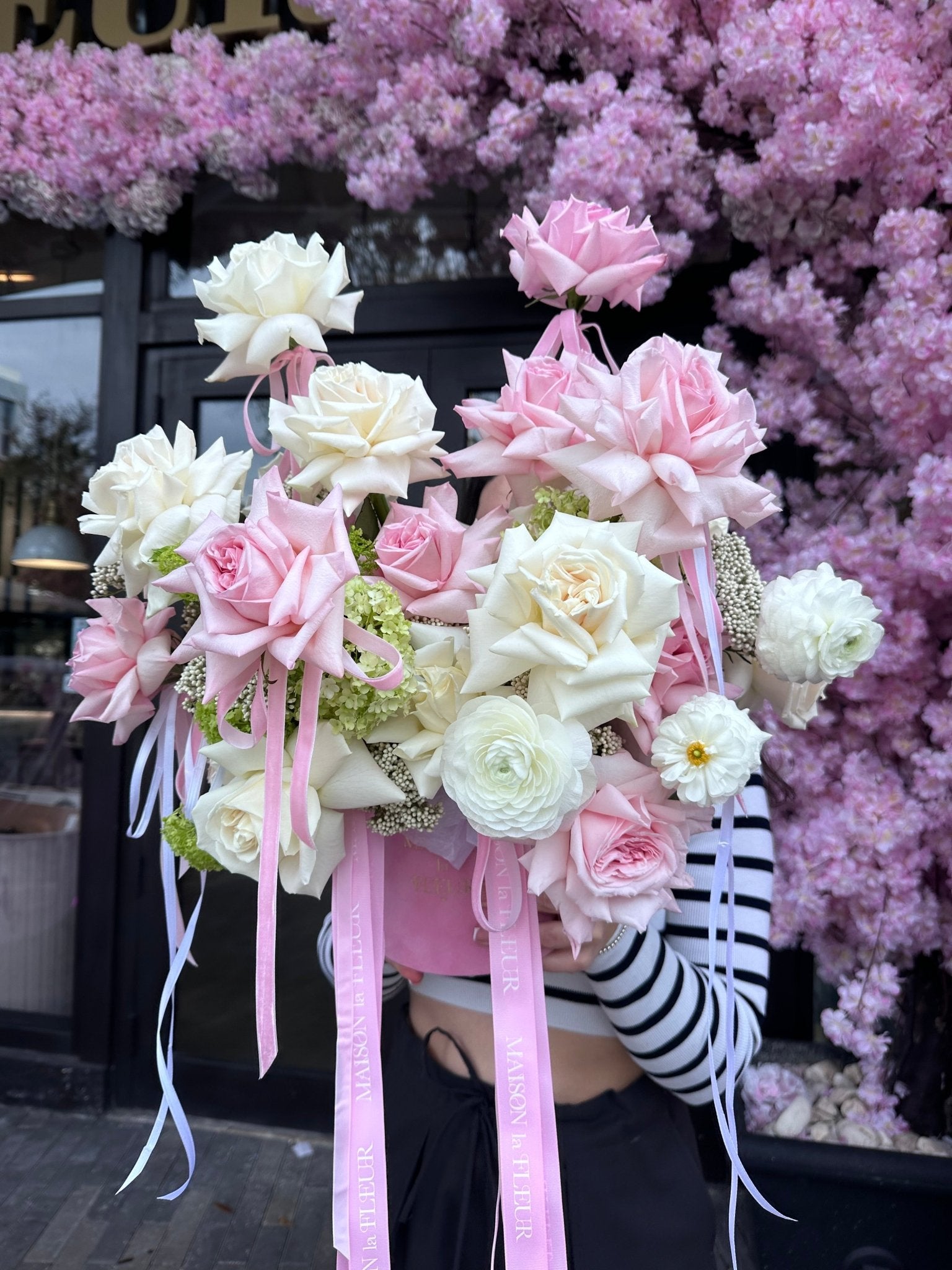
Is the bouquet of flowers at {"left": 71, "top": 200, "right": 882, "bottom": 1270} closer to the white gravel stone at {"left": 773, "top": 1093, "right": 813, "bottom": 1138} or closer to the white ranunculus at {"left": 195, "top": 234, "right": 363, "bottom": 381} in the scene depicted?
the white ranunculus at {"left": 195, "top": 234, "right": 363, "bottom": 381}

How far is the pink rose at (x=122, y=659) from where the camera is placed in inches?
32.7

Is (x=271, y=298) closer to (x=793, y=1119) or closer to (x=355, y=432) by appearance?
(x=355, y=432)

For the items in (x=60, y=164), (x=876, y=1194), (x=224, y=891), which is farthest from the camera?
(x=224, y=891)

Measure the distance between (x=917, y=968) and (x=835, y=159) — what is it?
168cm

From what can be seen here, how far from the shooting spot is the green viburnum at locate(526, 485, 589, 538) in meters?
0.74

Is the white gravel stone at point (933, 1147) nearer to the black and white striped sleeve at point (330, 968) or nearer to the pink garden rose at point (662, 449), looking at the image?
the black and white striped sleeve at point (330, 968)

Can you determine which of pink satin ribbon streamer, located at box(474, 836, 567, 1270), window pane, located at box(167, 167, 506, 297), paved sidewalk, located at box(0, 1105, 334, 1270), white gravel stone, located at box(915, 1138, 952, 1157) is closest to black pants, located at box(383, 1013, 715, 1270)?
pink satin ribbon streamer, located at box(474, 836, 567, 1270)

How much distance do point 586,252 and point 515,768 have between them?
1.63 ft

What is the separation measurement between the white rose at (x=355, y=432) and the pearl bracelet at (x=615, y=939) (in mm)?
472

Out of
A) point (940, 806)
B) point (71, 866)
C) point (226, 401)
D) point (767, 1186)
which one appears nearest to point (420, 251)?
point (226, 401)

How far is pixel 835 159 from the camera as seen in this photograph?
5.79 feet

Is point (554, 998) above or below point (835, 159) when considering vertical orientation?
below

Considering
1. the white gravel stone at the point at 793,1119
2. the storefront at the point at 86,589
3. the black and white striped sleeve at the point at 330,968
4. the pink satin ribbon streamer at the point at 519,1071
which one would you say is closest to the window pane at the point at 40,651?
the storefront at the point at 86,589

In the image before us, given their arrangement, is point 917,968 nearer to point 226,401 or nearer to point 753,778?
point 753,778
